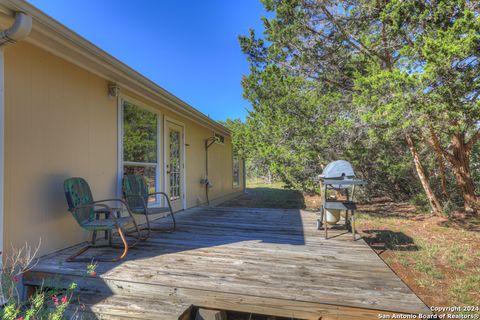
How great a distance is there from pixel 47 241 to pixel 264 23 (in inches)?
196

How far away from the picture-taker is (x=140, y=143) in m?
4.32

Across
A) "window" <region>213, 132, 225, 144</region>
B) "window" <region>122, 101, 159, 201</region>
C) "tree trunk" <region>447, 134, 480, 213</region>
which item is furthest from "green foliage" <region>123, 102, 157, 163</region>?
"tree trunk" <region>447, 134, 480, 213</region>

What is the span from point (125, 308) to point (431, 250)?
4.22 meters

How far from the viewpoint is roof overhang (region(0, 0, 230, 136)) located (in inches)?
81.0

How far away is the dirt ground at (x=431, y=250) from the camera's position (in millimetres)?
2715

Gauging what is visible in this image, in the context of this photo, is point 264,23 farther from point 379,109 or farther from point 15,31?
point 15,31

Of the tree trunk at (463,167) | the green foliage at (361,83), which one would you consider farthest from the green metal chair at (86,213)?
the tree trunk at (463,167)

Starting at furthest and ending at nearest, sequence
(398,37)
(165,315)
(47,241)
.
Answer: (398,37) < (47,241) < (165,315)

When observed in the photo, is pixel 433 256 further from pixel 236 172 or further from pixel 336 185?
pixel 236 172

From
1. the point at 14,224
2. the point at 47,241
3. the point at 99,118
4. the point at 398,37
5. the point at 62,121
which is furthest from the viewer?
the point at 398,37

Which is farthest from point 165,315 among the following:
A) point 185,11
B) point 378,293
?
point 185,11

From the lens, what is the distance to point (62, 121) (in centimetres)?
289

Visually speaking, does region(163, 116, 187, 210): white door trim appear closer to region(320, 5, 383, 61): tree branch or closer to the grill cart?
the grill cart

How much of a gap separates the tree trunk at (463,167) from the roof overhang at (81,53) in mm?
5751
